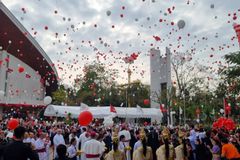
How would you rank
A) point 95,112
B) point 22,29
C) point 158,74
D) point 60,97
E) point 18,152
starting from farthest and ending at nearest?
1. point 60,97
2. point 158,74
3. point 22,29
4. point 95,112
5. point 18,152

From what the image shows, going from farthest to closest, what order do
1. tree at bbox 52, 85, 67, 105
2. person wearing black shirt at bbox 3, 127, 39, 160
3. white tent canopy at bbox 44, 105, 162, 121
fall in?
tree at bbox 52, 85, 67, 105
white tent canopy at bbox 44, 105, 162, 121
person wearing black shirt at bbox 3, 127, 39, 160

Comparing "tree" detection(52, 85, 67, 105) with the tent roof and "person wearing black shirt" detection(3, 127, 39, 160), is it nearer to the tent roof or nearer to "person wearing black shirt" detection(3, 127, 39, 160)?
the tent roof

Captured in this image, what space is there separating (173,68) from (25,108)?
18928 mm

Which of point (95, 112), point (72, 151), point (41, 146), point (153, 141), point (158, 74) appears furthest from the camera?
point (158, 74)

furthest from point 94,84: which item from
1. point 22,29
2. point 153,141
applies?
point 153,141

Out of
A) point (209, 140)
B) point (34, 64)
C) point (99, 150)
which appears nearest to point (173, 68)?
point (34, 64)

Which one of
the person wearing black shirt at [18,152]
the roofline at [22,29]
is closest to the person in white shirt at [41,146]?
the person wearing black shirt at [18,152]

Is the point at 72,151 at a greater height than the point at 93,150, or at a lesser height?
lesser

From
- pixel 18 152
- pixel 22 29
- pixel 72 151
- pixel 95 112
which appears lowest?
pixel 72 151

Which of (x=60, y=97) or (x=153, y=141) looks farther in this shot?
(x=60, y=97)

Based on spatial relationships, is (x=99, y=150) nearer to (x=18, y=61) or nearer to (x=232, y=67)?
(x=232, y=67)

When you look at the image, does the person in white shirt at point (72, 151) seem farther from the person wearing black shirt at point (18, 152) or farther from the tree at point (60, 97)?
the tree at point (60, 97)

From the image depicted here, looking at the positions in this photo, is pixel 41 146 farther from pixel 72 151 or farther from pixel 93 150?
pixel 93 150

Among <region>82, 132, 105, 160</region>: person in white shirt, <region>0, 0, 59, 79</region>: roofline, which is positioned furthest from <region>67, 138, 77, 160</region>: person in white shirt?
<region>0, 0, 59, 79</region>: roofline
